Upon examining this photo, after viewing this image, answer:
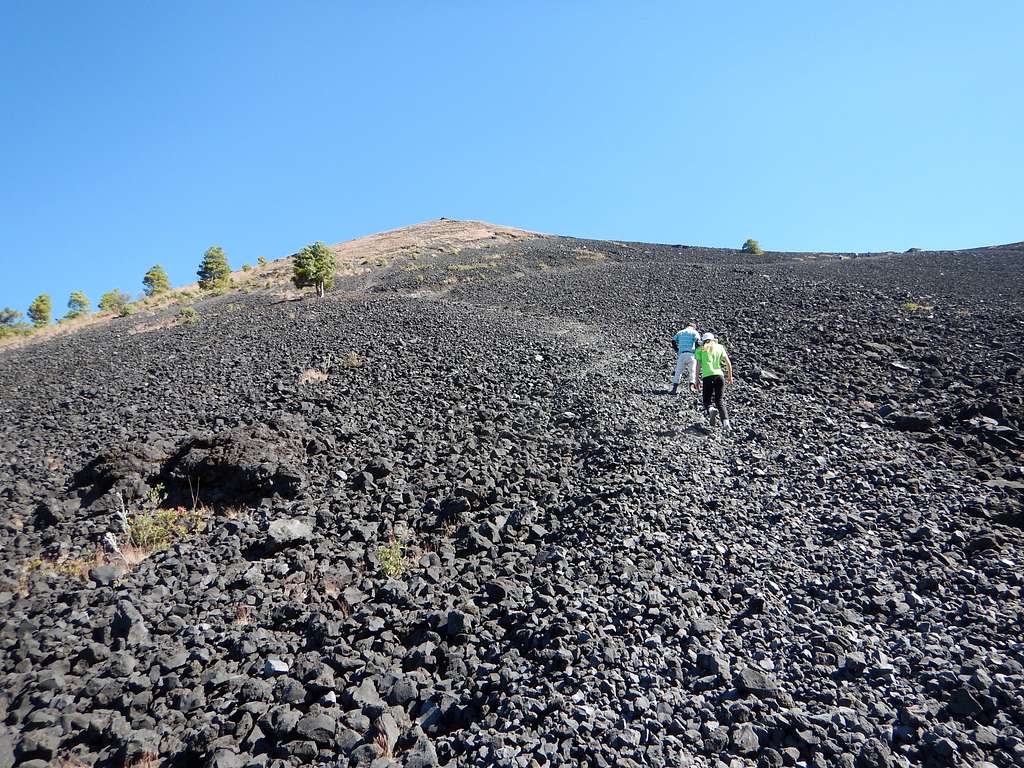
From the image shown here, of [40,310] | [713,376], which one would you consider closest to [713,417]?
[713,376]

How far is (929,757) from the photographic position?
3.13 m

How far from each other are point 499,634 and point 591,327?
49.8 ft

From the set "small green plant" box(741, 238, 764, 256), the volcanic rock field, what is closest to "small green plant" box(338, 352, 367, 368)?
the volcanic rock field

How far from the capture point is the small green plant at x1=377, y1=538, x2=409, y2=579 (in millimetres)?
5480

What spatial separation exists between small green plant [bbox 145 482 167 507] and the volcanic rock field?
0.04 m

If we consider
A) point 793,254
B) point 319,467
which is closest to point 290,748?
point 319,467

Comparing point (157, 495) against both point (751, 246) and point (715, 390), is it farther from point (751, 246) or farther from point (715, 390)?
point (751, 246)

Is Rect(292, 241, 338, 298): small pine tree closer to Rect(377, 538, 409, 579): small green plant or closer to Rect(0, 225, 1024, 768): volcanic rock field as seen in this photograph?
Rect(0, 225, 1024, 768): volcanic rock field

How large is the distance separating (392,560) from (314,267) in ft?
83.0

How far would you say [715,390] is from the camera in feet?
32.6

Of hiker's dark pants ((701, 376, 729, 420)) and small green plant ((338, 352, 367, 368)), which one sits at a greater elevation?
small green plant ((338, 352, 367, 368))

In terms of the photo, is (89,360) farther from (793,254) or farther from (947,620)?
(793,254)

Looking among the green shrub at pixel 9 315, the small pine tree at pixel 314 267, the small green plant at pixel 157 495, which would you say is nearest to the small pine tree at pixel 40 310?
the green shrub at pixel 9 315

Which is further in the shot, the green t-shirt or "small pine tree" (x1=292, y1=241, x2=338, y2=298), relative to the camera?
Result: "small pine tree" (x1=292, y1=241, x2=338, y2=298)
